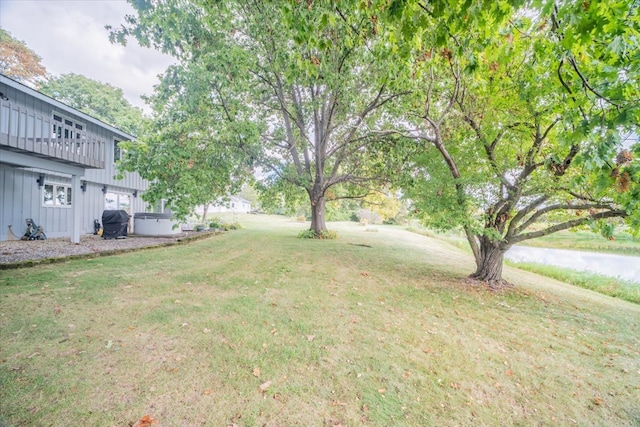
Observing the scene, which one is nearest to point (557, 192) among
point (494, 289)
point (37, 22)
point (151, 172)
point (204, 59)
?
point (494, 289)

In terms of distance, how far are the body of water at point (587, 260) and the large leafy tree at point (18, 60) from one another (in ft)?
120

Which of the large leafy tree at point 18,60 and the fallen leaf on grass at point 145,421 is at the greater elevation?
the large leafy tree at point 18,60

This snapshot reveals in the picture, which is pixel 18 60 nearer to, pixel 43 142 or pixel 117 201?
pixel 117 201

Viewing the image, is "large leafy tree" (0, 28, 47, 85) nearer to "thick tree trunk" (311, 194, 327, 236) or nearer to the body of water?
"thick tree trunk" (311, 194, 327, 236)

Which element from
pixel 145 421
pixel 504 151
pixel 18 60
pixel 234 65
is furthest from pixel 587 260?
pixel 18 60

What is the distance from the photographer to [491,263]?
720cm

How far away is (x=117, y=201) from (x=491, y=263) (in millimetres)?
17022

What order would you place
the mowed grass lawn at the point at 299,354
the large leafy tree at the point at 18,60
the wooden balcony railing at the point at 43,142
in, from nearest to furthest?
1. the mowed grass lawn at the point at 299,354
2. the wooden balcony railing at the point at 43,142
3. the large leafy tree at the point at 18,60

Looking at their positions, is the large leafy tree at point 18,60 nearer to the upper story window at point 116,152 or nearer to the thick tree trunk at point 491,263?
the upper story window at point 116,152

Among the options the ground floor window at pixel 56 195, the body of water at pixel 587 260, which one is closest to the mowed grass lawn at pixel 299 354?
the ground floor window at pixel 56 195

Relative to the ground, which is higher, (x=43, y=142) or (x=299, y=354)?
(x=43, y=142)

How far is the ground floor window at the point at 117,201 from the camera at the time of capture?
1393 cm

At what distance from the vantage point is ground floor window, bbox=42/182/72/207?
11094 millimetres

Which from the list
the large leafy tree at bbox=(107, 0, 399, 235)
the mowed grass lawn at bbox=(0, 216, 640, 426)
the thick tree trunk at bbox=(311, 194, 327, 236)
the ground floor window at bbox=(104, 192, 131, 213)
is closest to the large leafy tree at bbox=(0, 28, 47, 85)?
the ground floor window at bbox=(104, 192, 131, 213)
